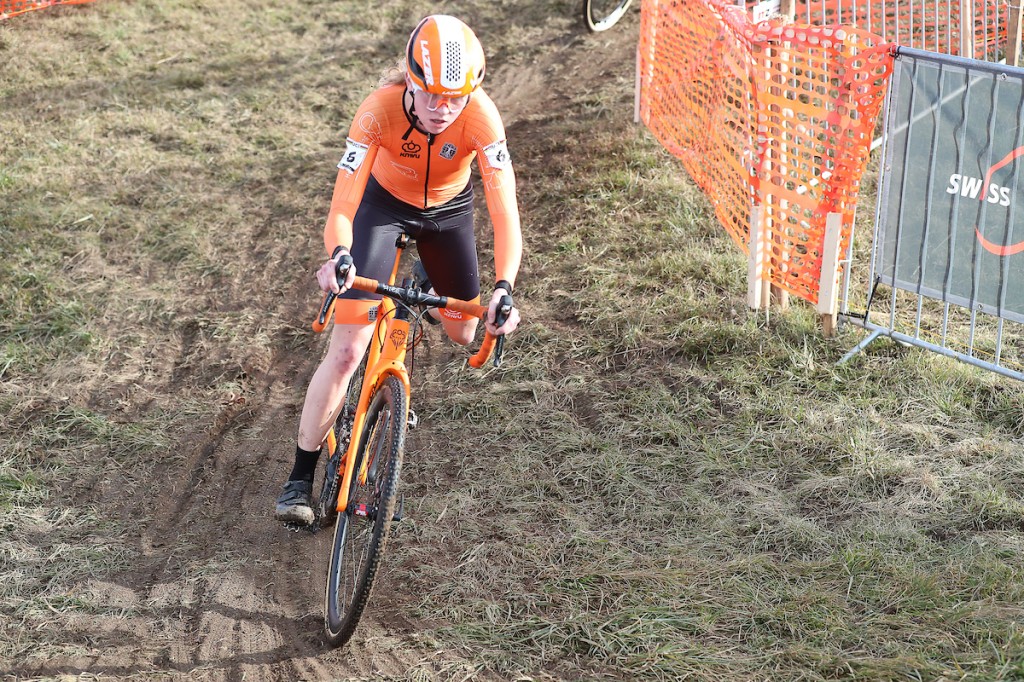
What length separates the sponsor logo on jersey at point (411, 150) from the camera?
437cm

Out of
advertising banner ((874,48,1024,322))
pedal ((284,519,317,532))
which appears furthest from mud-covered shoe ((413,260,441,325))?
advertising banner ((874,48,1024,322))

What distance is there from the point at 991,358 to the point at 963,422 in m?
0.78

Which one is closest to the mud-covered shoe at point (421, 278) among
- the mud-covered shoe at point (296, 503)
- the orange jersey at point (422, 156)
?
the orange jersey at point (422, 156)

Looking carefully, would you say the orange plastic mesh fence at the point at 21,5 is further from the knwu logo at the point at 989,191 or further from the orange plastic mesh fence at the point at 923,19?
the knwu logo at the point at 989,191

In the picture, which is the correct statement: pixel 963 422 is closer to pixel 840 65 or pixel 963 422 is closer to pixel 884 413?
pixel 884 413

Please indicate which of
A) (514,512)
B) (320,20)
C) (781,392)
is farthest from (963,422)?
(320,20)

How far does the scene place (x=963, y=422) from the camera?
537 centimetres

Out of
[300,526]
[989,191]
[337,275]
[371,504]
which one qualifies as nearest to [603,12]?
[989,191]

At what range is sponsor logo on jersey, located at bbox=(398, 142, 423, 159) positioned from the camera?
4.37 m

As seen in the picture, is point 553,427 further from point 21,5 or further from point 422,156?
point 21,5

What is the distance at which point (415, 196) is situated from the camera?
15.1 ft

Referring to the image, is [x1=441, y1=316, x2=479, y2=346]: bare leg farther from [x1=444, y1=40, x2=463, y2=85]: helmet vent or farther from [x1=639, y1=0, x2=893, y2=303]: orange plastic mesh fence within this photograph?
[x1=639, y1=0, x2=893, y2=303]: orange plastic mesh fence

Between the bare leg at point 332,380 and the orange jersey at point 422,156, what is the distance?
0.46 metres

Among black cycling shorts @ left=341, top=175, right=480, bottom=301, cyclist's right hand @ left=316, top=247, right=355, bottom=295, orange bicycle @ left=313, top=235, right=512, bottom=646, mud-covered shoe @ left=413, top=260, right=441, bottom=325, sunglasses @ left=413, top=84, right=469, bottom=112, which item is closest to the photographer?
cyclist's right hand @ left=316, top=247, right=355, bottom=295
